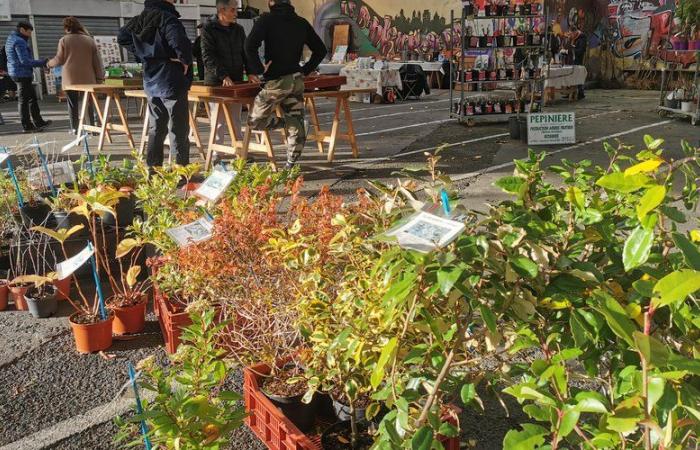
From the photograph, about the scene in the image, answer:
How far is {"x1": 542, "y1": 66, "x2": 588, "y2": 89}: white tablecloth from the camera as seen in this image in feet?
46.6

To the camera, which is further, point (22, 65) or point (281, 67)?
point (22, 65)

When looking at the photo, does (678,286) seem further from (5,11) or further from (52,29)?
(52,29)

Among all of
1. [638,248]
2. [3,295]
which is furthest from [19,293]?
[638,248]

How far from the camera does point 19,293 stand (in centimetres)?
386

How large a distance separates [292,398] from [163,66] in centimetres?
463

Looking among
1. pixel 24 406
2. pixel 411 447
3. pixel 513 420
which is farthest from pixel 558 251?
pixel 24 406

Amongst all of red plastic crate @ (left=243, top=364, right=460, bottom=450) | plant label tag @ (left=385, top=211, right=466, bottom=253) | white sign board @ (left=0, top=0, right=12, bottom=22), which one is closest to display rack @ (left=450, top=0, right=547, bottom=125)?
red plastic crate @ (left=243, top=364, right=460, bottom=450)

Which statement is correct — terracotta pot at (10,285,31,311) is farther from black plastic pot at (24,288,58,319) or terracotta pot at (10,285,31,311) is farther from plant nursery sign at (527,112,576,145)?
plant nursery sign at (527,112,576,145)

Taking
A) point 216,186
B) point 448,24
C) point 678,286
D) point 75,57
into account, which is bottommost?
point 216,186

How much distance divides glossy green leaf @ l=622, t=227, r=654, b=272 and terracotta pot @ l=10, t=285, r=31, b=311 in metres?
3.57

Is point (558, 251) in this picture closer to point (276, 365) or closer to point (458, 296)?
point (458, 296)

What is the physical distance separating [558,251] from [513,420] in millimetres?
1360

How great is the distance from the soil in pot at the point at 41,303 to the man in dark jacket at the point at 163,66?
2.76 meters

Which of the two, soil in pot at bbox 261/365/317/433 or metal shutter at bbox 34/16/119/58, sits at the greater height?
metal shutter at bbox 34/16/119/58
